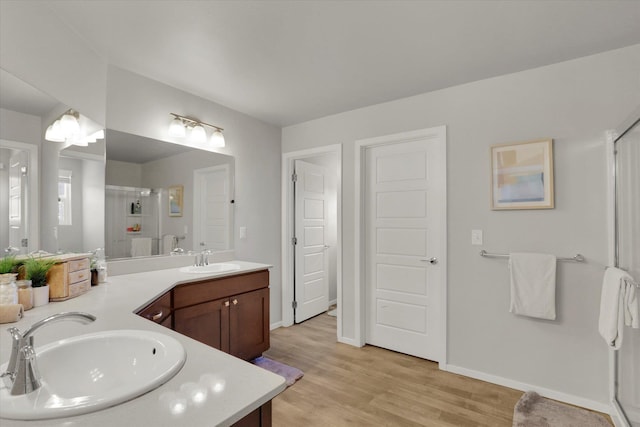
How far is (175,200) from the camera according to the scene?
2695 millimetres

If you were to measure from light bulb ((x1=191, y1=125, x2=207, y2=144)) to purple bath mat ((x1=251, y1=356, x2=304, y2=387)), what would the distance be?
1.99 m

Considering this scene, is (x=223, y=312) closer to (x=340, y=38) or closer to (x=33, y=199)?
(x=33, y=199)

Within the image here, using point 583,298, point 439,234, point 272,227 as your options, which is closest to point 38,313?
point 272,227

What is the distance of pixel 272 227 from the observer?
3.62m

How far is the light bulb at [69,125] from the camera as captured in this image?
1.69 m

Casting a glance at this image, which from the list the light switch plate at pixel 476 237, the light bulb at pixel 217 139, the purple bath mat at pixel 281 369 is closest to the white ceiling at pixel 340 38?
the light bulb at pixel 217 139

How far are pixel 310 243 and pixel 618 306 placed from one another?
2846 millimetres

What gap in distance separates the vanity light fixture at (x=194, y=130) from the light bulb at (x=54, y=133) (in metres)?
0.96

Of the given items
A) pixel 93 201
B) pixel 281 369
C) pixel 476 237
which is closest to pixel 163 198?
pixel 93 201

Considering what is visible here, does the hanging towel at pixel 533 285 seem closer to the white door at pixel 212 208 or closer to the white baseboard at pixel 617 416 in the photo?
the white baseboard at pixel 617 416

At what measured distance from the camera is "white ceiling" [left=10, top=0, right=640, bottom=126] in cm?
165

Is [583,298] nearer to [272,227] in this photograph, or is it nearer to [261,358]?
[261,358]

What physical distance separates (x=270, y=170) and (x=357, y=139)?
3.54 feet

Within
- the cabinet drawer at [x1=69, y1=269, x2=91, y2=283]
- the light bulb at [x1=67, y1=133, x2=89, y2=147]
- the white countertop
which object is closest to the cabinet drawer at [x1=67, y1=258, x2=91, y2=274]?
the cabinet drawer at [x1=69, y1=269, x2=91, y2=283]
